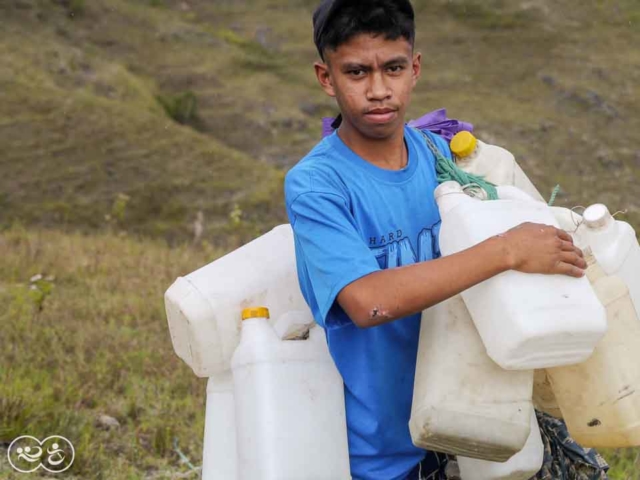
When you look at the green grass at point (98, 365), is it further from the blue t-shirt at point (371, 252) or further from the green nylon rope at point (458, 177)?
the green nylon rope at point (458, 177)

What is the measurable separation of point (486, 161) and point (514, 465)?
0.70m

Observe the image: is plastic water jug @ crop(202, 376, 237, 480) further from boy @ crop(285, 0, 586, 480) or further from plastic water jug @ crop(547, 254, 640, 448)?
plastic water jug @ crop(547, 254, 640, 448)

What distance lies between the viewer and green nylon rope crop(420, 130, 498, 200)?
184 centimetres

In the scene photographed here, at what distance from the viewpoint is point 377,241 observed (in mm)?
1753

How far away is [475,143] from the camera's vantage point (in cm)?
206

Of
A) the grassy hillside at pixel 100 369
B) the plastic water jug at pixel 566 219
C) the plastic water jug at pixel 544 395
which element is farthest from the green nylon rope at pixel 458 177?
the grassy hillside at pixel 100 369

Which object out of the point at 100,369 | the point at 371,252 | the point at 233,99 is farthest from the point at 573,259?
the point at 233,99

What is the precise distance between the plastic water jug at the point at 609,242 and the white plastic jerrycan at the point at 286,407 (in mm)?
593

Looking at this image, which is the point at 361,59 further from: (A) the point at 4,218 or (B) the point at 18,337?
(A) the point at 4,218

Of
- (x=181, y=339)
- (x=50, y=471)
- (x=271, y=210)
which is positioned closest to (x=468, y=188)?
(x=181, y=339)
